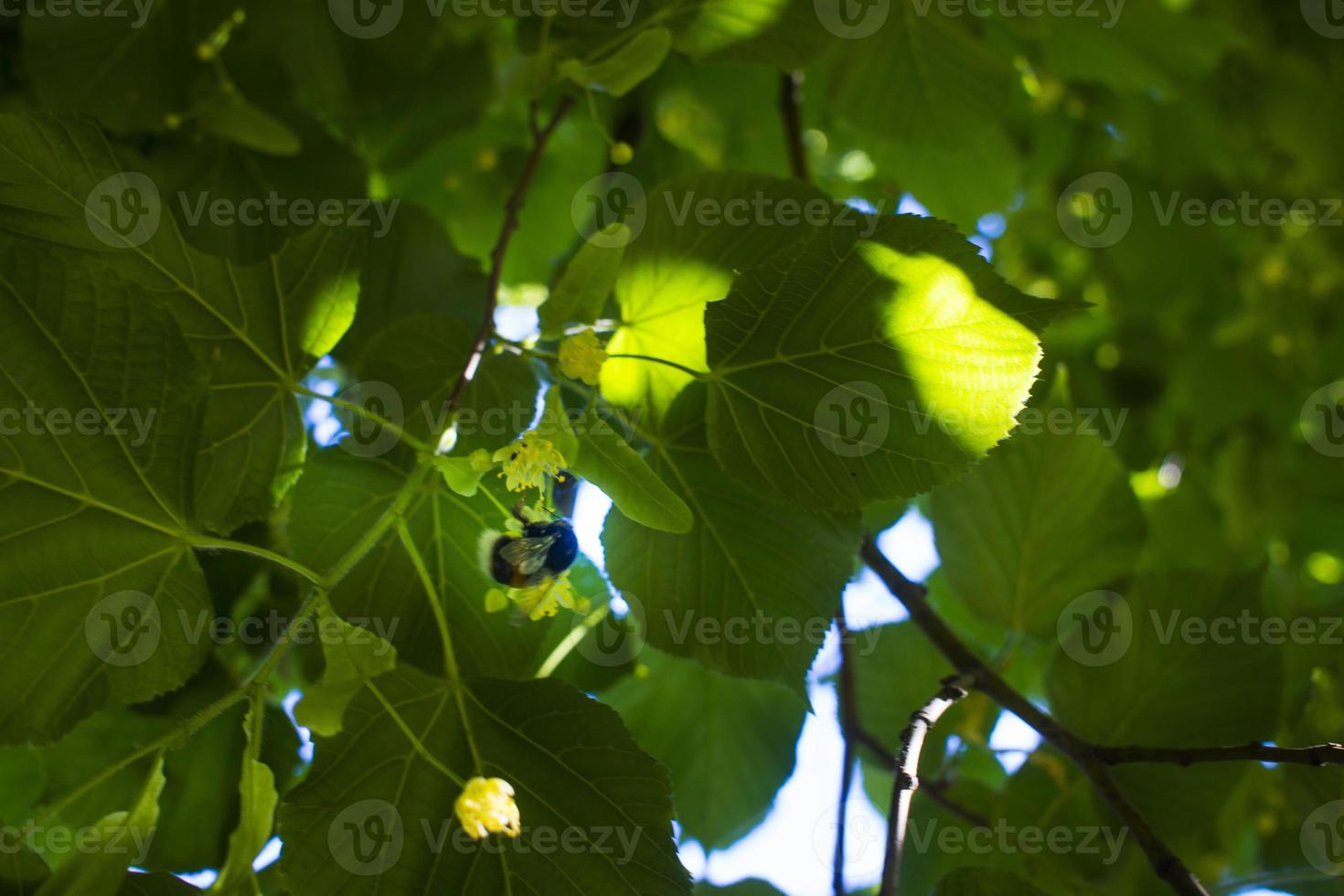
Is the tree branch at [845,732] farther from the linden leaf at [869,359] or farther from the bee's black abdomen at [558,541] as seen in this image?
the bee's black abdomen at [558,541]

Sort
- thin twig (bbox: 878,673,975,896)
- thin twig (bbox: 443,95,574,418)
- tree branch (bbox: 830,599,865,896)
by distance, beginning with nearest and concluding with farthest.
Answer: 1. thin twig (bbox: 878,673,975,896)
2. thin twig (bbox: 443,95,574,418)
3. tree branch (bbox: 830,599,865,896)

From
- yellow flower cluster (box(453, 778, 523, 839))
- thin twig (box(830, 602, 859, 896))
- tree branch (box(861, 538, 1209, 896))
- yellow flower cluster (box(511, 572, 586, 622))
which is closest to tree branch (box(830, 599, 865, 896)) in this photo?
thin twig (box(830, 602, 859, 896))

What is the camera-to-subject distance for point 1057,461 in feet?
5.20

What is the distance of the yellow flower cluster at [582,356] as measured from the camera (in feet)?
3.31

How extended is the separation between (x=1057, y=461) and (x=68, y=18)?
1.68 metres

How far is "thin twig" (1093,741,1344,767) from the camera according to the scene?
37.5 inches

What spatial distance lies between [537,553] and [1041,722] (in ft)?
2.12

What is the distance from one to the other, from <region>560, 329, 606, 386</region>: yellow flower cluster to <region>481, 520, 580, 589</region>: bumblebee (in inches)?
6.2

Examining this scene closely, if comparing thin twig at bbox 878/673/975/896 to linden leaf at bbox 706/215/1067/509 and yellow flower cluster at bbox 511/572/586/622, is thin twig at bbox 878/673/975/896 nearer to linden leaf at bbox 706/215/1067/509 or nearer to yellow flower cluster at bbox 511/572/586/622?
linden leaf at bbox 706/215/1067/509

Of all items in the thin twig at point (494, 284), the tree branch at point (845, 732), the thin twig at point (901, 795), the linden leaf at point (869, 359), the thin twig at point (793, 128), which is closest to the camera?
the thin twig at point (901, 795)

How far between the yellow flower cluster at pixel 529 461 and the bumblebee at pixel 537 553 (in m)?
0.05

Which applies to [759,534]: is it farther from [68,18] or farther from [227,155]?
[68,18]

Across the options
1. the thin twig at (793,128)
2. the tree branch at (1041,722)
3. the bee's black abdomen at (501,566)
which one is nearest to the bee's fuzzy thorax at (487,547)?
the bee's black abdomen at (501,566)

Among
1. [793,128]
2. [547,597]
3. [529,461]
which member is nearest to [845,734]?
[547,597]
